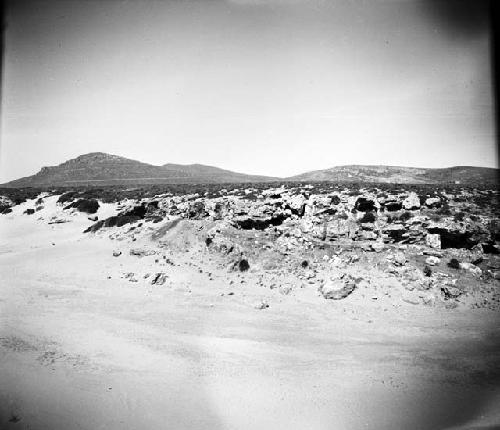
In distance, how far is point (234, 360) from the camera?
936 cm

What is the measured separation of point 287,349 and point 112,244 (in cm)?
1606

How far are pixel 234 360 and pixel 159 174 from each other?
90.0 metres

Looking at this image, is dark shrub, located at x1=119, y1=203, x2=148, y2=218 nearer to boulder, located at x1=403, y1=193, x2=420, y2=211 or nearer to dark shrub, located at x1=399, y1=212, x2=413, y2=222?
dark shrub, located at x1=399, y1=212, x2=413, y2=222

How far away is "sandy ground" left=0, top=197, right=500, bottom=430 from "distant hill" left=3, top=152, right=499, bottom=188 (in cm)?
5915

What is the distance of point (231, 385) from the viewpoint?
27.2 feet

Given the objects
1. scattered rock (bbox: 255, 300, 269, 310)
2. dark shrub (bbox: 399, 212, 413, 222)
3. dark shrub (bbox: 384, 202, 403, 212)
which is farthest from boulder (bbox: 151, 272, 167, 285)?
dark shrub (bbox: 384, 202, 403, 212)

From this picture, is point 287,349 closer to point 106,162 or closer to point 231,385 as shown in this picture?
point 231,385

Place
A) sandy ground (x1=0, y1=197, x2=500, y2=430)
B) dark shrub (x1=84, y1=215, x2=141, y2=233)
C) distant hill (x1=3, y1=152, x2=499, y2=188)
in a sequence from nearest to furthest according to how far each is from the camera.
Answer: sandy ground (x1=0, y1=197, x2=500, y2=430), dark shrub (x1=84, y1=215, x2=141, y2=233), distant hill (x1=3, y1=152, x2=499, y2=188)

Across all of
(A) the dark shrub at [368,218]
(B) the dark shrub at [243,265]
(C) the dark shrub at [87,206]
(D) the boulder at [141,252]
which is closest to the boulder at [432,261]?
(A) the dark shrub at [368,218]

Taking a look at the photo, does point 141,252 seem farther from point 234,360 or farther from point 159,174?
point 159,174

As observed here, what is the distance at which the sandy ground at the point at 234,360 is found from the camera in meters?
7.36

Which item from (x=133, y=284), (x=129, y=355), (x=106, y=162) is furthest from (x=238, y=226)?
(x=106, y=162)

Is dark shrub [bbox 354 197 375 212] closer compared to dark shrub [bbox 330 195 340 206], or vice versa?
dark shrub [bbox 354 197 375 212]

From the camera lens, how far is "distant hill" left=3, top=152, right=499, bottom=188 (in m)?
75.1
